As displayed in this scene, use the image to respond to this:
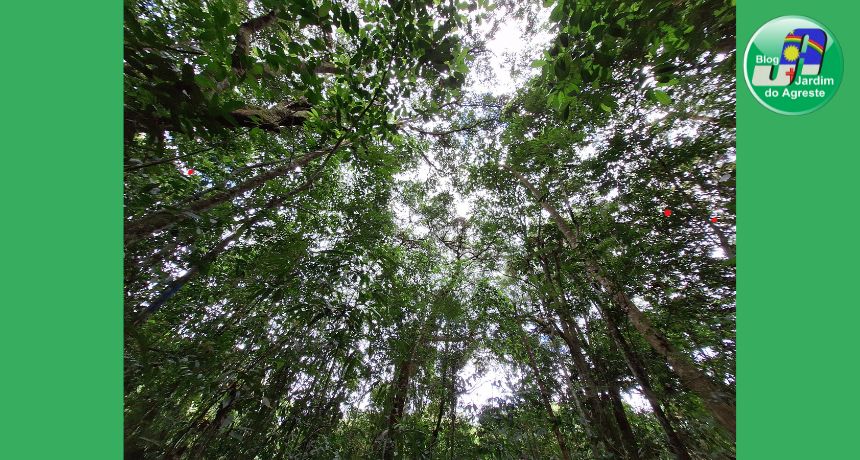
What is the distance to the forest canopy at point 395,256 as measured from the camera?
5.39ft

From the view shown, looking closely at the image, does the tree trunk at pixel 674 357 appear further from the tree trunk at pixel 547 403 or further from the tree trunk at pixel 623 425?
the tree trunk at pixel 547 403

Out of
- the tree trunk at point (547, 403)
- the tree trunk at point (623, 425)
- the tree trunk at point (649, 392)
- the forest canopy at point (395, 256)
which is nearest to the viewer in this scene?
the forest canopy at point (395, 256)

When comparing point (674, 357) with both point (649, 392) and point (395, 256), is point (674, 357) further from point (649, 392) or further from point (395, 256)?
point (395, 256)

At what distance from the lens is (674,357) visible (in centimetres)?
288

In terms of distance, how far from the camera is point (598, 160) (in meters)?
3.17

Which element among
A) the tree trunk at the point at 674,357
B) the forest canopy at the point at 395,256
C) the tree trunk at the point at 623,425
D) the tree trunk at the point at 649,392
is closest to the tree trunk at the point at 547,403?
the forest canopy at the point at 395,256

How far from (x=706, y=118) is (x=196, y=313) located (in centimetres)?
565

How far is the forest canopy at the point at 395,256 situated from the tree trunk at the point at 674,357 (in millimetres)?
25

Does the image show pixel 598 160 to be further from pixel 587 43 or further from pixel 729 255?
pixel 587 43

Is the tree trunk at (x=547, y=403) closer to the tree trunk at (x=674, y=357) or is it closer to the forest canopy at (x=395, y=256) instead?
the forest canopy at (x=395, y=256)

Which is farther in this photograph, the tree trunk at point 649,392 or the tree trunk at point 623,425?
the tree trunk at point 623,425

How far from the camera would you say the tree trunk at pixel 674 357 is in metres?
2.29

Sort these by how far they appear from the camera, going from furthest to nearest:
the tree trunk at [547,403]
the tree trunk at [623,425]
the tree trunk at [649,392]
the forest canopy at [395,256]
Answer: the tree trunk at [547,403]
the tree trunk at [623,425]
the tree trunk at [649,392]
the forest canopy at [395,256]

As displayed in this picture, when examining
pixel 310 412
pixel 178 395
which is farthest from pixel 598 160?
pixel 178 395
